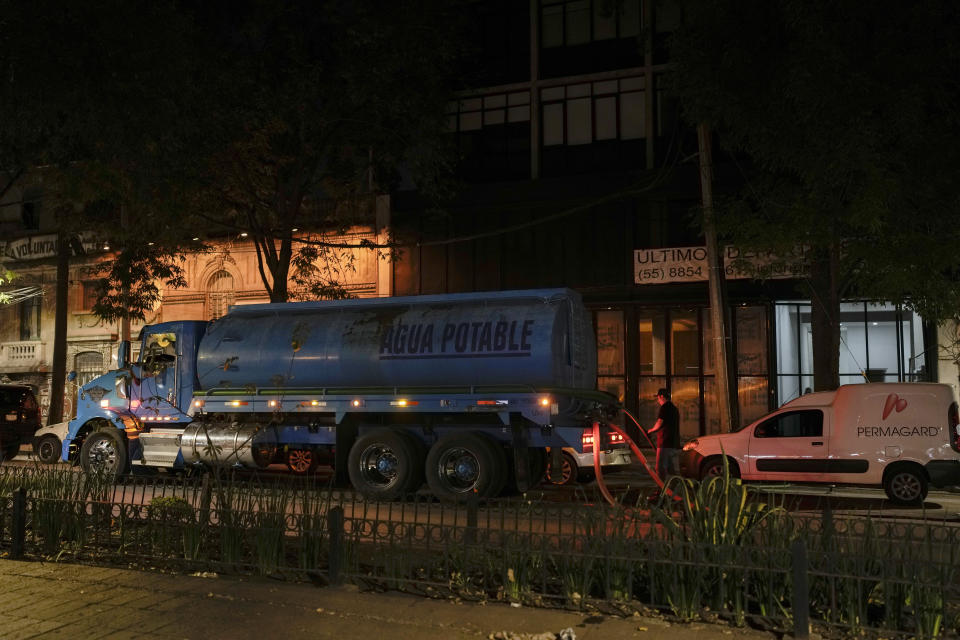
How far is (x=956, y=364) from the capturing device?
2161 cm

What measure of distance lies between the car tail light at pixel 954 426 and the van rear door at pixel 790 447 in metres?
1.81

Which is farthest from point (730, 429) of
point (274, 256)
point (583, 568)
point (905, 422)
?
point (274, 256)

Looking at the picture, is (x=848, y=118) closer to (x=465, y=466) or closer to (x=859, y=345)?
(x=465, y=466)

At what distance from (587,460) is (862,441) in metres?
4.43

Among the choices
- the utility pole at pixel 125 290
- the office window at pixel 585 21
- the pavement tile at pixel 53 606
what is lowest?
the pavement tile at pixel 53 606

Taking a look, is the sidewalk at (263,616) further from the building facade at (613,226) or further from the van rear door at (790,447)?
the building facade at (613,226)

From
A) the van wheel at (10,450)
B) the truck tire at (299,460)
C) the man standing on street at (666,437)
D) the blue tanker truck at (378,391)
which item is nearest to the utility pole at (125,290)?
the van wheel at (10,450)

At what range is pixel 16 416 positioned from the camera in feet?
75.3

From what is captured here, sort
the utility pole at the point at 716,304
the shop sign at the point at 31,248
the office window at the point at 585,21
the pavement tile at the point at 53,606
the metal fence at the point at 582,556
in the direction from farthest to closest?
the shop sign at the point at 31,248 < the office window at the point at 585,21 < the utility pole at the point at 716,304 < the pavement tile at the point at 53,606 < the metal fence at the point at 582,556

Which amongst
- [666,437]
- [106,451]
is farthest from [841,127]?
[106,451]

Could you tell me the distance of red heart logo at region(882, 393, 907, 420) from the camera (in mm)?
14116

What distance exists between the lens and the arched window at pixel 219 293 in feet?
95.8

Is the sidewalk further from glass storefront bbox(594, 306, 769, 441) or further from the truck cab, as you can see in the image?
glass storefront bbox(594, 306, 769, 441)

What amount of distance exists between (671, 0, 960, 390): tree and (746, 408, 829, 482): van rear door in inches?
117
